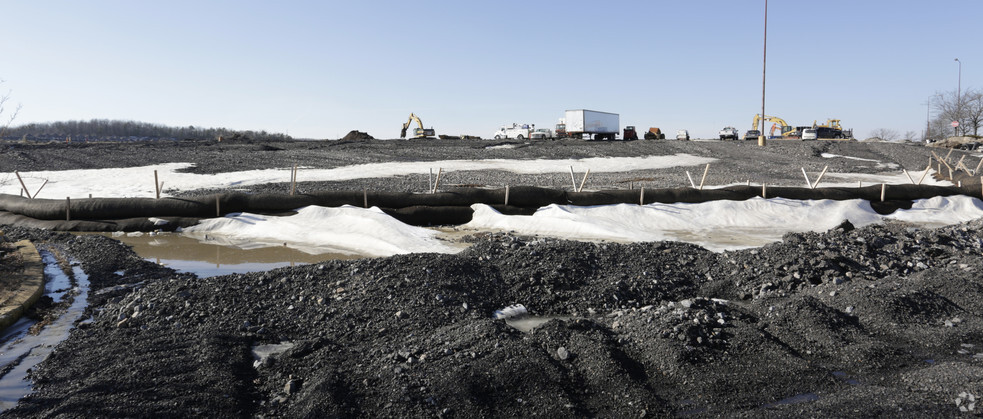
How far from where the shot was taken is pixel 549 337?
5.36m

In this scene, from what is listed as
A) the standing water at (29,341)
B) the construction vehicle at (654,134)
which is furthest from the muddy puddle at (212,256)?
the construction vehicle at (654,134)

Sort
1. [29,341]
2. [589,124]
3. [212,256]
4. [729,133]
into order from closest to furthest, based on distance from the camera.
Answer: [29,341] < [212,256] < [589,124] < [729,133]

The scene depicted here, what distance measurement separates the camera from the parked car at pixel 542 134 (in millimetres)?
45562

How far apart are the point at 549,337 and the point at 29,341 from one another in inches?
210

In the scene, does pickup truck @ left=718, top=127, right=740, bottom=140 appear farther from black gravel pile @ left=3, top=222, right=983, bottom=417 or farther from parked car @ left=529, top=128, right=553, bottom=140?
black gravel pile @ left=3, top=222, right=983, bottom=417

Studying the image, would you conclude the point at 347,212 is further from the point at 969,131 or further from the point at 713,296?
the point at 969,131

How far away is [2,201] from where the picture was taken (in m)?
14.1

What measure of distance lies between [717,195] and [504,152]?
17.2m

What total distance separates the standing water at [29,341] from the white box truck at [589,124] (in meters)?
39.2

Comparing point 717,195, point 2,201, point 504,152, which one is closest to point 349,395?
point 717,195

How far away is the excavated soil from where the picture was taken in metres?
4.34

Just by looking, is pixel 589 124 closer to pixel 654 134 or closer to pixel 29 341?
pixel 654 134

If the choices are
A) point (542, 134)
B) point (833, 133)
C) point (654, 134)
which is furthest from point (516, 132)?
point (833, 133)

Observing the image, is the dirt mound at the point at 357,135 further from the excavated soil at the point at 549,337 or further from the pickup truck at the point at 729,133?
the excavated soil at the point at 549,337
